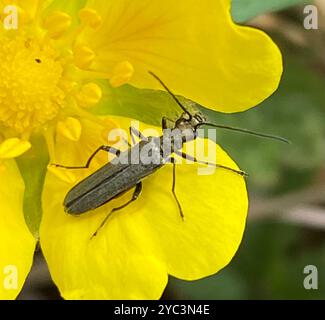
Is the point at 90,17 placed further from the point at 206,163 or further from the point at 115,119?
the point at 206,163

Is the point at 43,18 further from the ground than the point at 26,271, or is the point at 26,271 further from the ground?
the point at 43,18

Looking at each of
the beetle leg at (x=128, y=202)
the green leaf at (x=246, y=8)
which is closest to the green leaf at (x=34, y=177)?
the beetle leg at (x=128, y=202)

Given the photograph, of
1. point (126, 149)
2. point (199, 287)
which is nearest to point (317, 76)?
point (199, 287)

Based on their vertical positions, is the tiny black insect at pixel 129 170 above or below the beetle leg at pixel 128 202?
above

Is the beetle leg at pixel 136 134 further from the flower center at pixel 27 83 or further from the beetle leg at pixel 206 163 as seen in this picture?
the flower center at pixel 27 83
